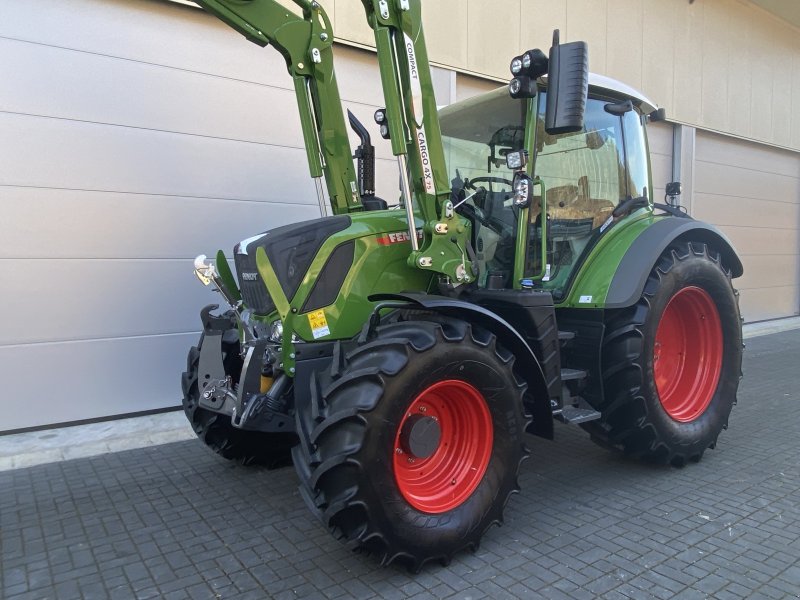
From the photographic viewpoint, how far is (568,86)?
2.93 meters

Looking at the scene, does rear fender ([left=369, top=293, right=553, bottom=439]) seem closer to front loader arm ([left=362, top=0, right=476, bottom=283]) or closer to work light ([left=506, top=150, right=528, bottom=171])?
front loader arm ([left=362, top=0, right=476, bottom=283])

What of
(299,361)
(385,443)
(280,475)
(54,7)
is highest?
(54,7)

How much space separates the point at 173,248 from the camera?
538cm

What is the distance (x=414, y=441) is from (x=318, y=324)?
783mm

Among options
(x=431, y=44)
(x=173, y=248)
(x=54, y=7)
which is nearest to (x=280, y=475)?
(x=173, y=248)

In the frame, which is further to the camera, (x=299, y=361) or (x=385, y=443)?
(x=299, y=361)

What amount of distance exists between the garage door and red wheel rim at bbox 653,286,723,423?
3670mm

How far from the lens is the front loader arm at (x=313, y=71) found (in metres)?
3.34

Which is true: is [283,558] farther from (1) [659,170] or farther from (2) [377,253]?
(1) [659,170]

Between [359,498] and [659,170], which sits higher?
[659,170]

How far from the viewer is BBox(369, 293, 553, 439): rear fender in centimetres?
292

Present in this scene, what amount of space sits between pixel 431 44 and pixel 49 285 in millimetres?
4564

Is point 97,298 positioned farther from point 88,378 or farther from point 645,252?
point 645,252

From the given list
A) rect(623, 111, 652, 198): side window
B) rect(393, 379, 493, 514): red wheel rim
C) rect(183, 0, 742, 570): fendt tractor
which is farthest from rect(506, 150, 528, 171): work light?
rect(393, 379, 493, 514): red wheel rim
